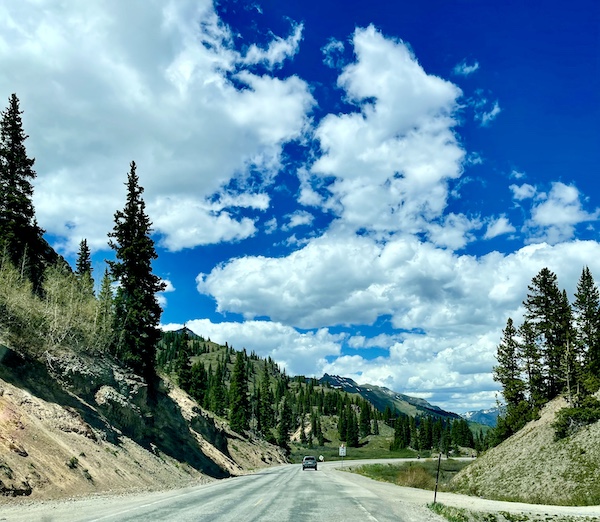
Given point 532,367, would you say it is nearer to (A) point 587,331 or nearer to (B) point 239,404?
(A) point 587,331

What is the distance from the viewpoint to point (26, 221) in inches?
1694

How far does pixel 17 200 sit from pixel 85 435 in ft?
82.8

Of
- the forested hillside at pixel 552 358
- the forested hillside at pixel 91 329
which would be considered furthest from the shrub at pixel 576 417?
the forested hillside at pixel 91 329

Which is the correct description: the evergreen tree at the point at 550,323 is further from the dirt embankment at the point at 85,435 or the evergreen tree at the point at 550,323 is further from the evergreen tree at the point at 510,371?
the dirt embankment at the point at 85,435

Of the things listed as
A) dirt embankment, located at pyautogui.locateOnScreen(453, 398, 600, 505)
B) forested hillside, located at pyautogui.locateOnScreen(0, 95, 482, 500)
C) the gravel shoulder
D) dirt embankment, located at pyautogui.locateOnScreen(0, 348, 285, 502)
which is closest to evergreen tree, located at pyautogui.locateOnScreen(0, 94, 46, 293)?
forested hillside, located at pyautogui.locateOnScreen(0, 95, 482, 500)

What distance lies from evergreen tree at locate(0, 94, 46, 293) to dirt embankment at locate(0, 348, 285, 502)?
504 inches

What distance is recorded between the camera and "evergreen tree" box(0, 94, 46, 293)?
41406 mm

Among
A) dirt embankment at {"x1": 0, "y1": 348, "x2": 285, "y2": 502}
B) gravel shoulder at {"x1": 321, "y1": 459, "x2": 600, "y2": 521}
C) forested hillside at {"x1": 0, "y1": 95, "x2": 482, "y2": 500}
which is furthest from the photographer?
forested hillside at {"x1": 0, "y1": 95, "x2": 482, "y2": 500}

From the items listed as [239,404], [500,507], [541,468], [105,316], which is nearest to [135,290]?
[105,316]

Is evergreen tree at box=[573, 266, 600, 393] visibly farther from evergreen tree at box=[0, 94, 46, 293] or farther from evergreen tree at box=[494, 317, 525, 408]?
evergreen tree at box=[0, 94, 46, 293]

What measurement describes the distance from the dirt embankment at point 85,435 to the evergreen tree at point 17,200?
12.8 m

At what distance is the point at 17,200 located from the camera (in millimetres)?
42000

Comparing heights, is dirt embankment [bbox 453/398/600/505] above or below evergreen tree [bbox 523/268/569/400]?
below

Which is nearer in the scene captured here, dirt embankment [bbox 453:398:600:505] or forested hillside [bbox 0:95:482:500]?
forested hillside [bbox 0:95:482:500]
